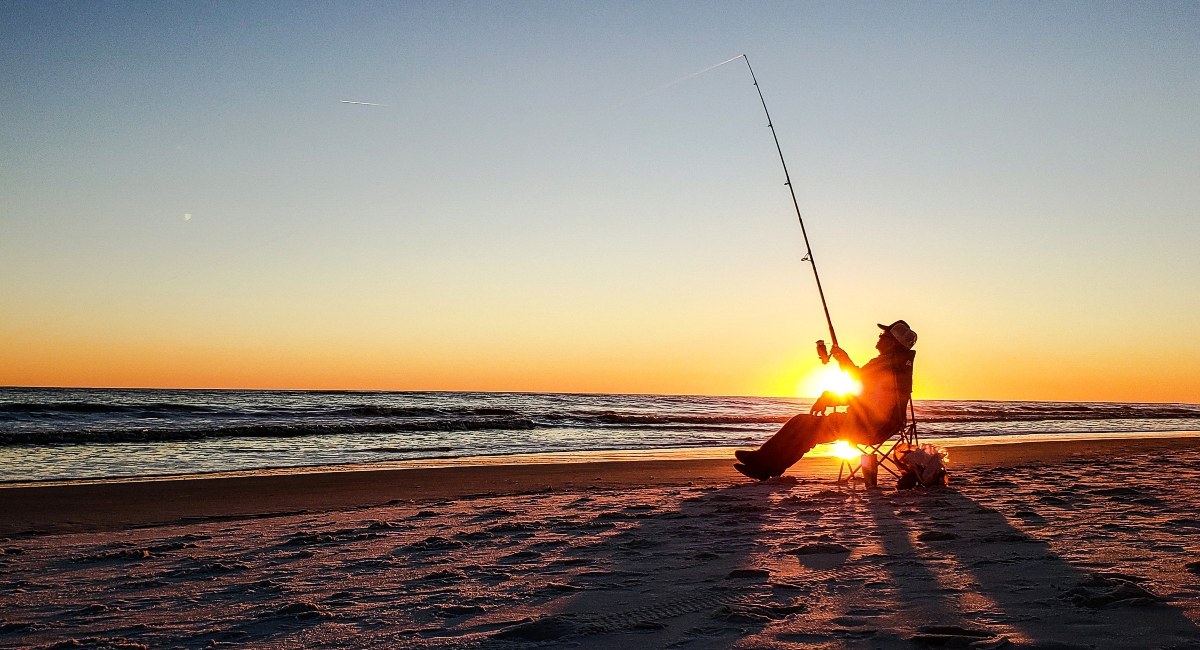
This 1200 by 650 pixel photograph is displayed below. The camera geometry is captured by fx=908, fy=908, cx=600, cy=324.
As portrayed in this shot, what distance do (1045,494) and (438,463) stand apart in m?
8.89

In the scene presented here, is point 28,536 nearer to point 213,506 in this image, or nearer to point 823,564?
point 213,506

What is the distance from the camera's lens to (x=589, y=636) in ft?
11.2

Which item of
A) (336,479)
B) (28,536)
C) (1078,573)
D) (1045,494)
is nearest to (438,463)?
(336,479)

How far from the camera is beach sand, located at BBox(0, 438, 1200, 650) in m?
3.43

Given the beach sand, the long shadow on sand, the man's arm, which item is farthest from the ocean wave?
the long shadow on sand

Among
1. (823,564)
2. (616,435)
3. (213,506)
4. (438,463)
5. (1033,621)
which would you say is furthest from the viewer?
(616,435)

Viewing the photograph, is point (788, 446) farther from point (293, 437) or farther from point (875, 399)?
point (293, 437)

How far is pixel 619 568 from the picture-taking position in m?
4.81

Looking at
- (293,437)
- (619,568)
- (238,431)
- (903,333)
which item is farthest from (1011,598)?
(238,431)

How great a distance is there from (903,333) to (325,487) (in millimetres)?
6500

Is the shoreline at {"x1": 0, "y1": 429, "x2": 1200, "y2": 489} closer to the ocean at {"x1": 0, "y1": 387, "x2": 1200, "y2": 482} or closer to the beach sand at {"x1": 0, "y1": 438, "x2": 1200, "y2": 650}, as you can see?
the ocean at {"x1": 0, "y1": 387, "x2": 1200, "y2": 482}

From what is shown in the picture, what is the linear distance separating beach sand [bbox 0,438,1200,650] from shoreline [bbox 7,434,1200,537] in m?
0.08

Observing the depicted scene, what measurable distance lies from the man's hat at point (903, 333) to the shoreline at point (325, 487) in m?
1.98

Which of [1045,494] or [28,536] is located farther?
[1045,494]
